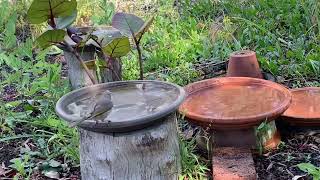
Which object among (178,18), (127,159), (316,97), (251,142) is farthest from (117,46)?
(178,18)

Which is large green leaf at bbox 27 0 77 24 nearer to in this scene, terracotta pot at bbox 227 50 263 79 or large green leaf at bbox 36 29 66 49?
large green leaf at bbox 36 29 66 49

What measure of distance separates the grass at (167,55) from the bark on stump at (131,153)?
0.24 m

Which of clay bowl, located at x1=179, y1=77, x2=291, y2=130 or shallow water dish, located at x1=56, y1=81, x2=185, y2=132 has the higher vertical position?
shallow water dish, located at x1=56, y1=81, x2=185, y2=132

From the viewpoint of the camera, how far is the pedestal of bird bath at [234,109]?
2104 millimetres

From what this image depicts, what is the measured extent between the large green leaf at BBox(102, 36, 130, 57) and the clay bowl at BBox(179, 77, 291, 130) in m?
0.37

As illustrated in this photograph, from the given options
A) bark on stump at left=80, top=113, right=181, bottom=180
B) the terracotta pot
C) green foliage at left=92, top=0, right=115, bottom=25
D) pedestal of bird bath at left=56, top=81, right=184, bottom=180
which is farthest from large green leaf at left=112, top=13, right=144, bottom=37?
green foliage at left=92, top=0, right=115, bottom=25

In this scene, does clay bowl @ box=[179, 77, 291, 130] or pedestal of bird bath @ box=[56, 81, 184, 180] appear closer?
pedestal of bird bath @ box=[56, 81, 184, 180]

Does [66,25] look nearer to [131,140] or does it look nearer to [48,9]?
[48,9]

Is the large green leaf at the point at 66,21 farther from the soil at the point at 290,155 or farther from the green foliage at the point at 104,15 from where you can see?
the green foliage at the point at 104,15

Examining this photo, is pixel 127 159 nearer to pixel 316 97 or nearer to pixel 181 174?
pixel 181 174

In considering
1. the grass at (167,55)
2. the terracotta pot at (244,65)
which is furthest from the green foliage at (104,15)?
the terracotta pot at (244,65)

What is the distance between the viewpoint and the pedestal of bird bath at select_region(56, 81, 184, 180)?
1.72 m

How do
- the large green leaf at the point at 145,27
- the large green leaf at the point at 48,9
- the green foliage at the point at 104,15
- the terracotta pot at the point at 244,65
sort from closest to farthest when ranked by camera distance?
the large green leaf at the point at 48,9 < the large green leaf at the point at 145,27 < the terracotta pot at the point at 244,65 < the green foliage at the point at 104,15

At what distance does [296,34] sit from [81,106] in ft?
6.94
